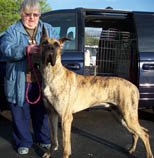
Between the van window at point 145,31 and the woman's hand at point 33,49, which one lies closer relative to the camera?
the woman's hand at point 33,49

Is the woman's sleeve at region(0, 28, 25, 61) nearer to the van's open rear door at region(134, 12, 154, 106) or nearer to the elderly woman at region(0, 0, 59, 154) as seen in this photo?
the elderly woman at region(0, 0, 59, 154)

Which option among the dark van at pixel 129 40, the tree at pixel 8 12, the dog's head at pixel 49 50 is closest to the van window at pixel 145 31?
the dark van at pixel 129 40

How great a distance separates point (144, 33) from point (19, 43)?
99.5 inches

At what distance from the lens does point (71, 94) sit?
2.61m

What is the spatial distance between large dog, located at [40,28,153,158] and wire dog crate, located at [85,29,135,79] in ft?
7.34

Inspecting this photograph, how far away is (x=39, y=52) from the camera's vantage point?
8.11 feet

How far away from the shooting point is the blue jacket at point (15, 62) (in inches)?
101

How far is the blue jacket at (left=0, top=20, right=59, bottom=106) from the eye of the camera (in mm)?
2557

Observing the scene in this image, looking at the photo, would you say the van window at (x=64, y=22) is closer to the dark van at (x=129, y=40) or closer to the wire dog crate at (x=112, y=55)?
the dark van at (x=129, y=40)

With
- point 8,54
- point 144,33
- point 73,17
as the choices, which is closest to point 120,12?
point 144,33

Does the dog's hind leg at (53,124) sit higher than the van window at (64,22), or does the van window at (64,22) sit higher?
the van window at (64,22)

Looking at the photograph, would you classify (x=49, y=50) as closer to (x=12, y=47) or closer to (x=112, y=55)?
(x=12, y=47)

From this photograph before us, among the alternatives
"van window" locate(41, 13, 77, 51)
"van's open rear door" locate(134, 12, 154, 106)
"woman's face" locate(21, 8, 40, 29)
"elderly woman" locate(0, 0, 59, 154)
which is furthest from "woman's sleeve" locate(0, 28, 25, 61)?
"van's open rear door" locate(134, 12, 154, 106)

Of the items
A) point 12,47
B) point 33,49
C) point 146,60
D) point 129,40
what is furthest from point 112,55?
point 12,47
